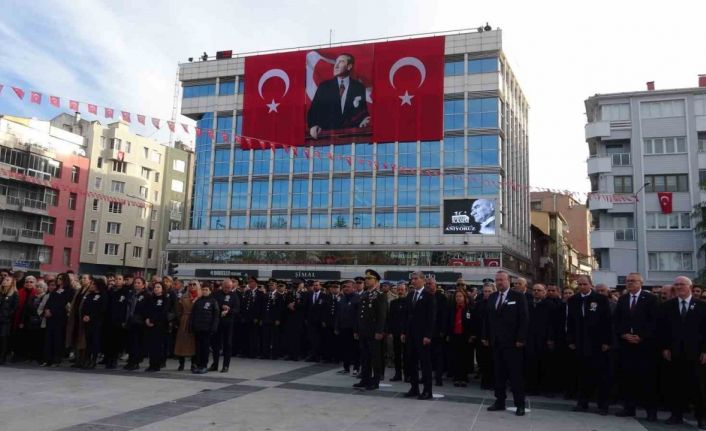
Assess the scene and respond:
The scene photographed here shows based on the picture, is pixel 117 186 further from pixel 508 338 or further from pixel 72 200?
pixel 508 338

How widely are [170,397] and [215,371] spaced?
10.9 ft

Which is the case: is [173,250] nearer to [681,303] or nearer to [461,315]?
[461,315]

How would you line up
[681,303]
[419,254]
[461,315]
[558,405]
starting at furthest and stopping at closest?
[419,254]
[461,315]
[558,405]
[681,303]

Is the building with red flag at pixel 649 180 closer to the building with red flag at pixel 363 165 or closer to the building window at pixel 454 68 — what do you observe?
the building with red flag at pixel 363 165

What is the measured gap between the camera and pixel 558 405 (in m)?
10.2

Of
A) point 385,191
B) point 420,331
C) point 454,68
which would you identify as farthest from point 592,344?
point 454,68

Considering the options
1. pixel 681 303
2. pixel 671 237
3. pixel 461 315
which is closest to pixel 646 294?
pixel 681 303

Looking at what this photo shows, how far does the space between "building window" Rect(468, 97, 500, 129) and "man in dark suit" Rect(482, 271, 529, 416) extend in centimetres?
4269

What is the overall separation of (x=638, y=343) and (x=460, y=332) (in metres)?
4.05

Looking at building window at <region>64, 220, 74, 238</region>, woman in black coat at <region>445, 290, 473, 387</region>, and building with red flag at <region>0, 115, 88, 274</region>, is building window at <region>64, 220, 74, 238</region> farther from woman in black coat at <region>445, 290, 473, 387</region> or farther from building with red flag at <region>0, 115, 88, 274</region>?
woman in black coat at <region>445, 290, 473, 387</region>

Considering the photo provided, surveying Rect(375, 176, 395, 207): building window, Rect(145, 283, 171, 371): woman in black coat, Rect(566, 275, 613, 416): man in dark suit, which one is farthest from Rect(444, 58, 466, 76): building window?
Rect(566, 275, 613, 416): man in dark suit

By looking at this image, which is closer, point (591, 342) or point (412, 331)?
point (591, 342)

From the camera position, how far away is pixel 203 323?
12.4 metres

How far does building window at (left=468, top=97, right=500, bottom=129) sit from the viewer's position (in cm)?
5038
